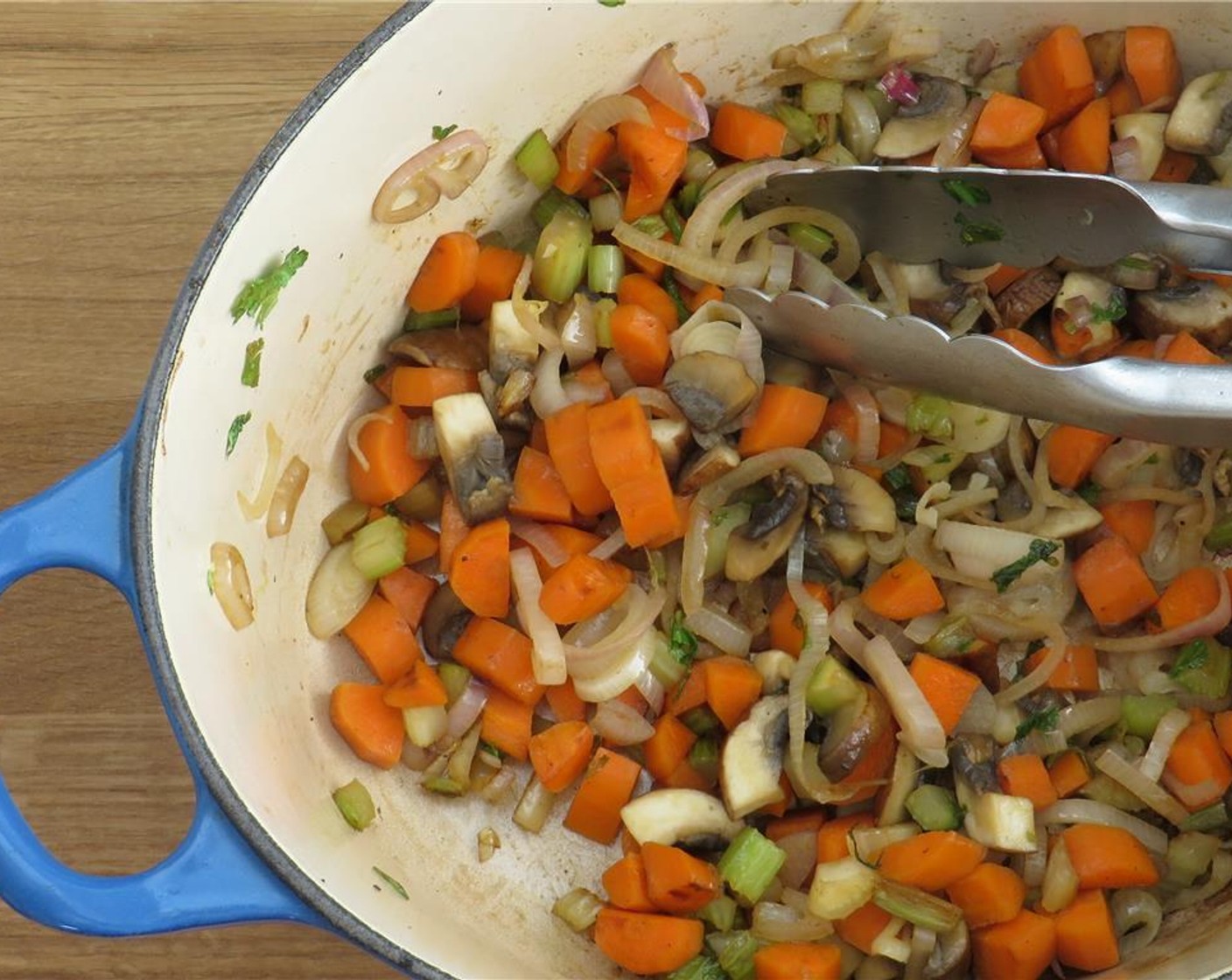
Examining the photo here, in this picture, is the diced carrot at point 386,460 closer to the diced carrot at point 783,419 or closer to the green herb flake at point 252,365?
the green herb flake at point 252,365

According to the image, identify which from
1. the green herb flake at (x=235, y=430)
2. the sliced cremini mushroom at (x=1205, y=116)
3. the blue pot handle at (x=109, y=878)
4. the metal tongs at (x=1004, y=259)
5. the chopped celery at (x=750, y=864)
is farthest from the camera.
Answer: the sliced cremini mushroom at (x=1205, y=116)

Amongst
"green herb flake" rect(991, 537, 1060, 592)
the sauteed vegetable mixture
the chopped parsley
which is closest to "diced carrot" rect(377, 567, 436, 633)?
the sauteed vegetable mixture

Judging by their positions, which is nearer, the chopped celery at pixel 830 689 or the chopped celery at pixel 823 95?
the chopped celery at pixel 830 689

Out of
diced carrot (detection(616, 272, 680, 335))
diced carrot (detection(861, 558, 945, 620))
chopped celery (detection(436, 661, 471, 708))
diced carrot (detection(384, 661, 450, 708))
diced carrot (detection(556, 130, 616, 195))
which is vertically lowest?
chopped celery (detection(436, 661, 471, 708))

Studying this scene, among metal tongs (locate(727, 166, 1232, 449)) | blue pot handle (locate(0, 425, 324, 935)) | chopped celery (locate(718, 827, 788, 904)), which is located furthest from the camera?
chopped celery (locate(718, 827, 788, 904))

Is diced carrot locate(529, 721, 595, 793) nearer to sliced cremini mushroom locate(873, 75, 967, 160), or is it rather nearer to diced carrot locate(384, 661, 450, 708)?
diced carrot locate(384, 661, 450, 708)

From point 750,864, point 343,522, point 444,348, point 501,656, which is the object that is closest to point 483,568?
point 501,656

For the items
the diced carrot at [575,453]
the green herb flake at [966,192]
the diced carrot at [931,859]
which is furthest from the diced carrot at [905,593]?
the green herb flake at [966,192]
